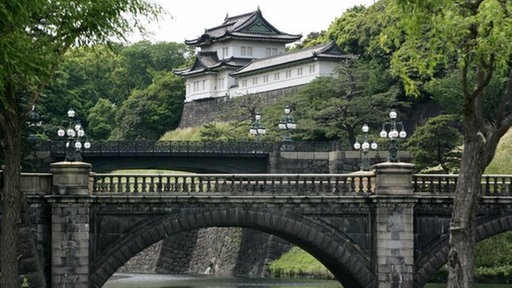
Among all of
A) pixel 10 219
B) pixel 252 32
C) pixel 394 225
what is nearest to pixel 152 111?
pixel 252 32

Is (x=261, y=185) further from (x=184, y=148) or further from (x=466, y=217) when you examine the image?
(x=184, y=148)

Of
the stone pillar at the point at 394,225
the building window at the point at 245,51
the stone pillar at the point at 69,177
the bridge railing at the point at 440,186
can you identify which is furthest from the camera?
the building window at the point at 245,51

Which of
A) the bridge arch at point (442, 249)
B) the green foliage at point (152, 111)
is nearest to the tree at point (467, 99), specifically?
the bridge arch at point (442, 249)

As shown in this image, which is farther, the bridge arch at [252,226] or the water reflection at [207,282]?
the water reflection at [207,282]

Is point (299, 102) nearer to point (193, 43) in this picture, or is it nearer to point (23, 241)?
point (193, 43)

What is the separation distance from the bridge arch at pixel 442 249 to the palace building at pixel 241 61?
67356 mm

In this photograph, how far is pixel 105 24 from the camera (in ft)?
136

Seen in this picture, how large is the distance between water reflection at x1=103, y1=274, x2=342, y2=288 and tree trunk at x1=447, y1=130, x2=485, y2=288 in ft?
120

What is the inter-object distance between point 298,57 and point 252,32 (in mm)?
17361

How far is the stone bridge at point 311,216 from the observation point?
5341 centimetres

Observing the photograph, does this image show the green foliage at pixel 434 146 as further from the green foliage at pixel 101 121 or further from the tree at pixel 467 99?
the green foliage at pixel 101 121

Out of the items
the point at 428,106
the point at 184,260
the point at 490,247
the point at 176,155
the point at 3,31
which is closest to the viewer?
the point at 3,31

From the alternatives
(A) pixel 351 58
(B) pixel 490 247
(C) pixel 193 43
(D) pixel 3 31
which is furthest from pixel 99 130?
(D) pixel 3 31

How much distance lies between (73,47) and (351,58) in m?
70.3
